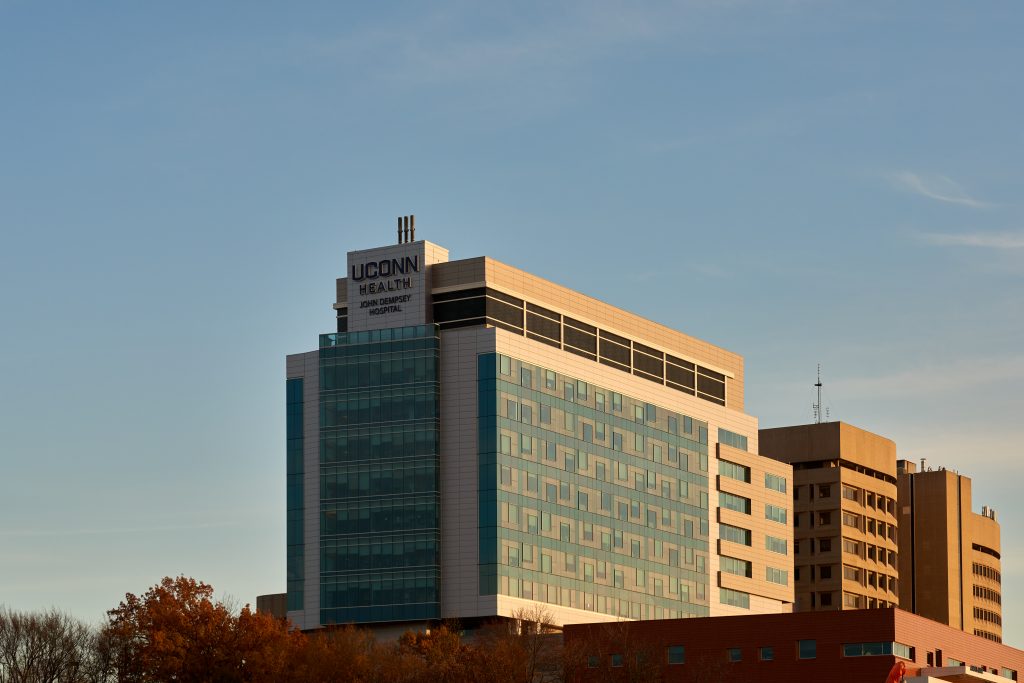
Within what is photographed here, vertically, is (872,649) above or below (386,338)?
below

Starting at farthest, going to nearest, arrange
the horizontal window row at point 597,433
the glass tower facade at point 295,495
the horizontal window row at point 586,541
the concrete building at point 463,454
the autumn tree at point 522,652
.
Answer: the glass tower facade at point 295,495
the horizontal window row at point 597,433
the horizontal window row at point 586,541
the concrete building at point 463,454
the autumn tree at point 522,652

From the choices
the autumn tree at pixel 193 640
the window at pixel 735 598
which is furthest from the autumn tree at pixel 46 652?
the window at pixel 735 598

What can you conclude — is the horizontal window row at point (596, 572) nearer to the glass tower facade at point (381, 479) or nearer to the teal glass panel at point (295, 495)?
the glass tower facade at point (381, 479)

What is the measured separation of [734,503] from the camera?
19638 cm

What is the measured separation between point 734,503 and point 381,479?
45462mm

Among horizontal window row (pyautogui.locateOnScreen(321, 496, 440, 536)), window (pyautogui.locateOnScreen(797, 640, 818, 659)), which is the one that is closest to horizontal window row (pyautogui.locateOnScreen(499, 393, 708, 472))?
horizontal window row (pyautogui.locateOnScreen(321, 496, 440, 536))

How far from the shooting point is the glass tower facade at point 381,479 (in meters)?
166

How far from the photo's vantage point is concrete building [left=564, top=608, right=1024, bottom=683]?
133750 millimetres

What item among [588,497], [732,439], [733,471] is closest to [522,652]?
[588,497]

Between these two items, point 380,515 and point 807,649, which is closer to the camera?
point 807,649

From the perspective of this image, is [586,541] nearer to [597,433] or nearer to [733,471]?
[597,433]

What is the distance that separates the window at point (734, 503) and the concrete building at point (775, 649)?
175 ft

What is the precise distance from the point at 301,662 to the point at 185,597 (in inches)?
392

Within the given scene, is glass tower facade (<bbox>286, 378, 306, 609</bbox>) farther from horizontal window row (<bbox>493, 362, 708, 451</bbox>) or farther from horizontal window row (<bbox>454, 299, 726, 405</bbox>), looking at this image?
horizontal window row (<bbox>493, 362, 708, 451</bbox>)
